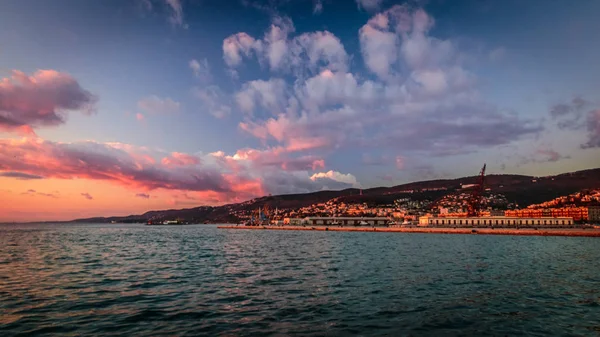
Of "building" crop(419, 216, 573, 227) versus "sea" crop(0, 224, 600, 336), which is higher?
"sea" crop(0, 224, 600, 336)

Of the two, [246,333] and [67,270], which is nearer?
[246,333]

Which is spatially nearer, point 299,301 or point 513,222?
point 299,301

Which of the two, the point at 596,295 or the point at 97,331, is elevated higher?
the point at 97,331

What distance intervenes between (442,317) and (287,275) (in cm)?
1770

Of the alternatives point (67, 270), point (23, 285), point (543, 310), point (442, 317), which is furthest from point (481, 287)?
point (67, 270)

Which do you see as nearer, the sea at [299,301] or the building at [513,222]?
the sea at [299,301]

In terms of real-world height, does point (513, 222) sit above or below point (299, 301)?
below

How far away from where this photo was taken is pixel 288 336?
15.7m

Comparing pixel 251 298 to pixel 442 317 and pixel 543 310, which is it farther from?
pixel 543 310

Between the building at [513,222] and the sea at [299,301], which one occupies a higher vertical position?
the sea at [299,301]

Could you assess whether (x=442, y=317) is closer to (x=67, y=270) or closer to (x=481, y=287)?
(x=481, y=287)

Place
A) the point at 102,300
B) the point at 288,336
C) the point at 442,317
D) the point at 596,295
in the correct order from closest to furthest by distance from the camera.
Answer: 1. the point at 288,336
2. the point at 442,317
3. the point at 102,300
4. the point at 596,295

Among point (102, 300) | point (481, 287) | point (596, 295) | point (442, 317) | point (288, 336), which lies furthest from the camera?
point (481, 287)

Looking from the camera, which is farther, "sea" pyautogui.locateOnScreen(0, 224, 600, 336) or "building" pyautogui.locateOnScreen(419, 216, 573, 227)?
"building" pyautogui.locateOnScreen(419, 216, 573, 227)
